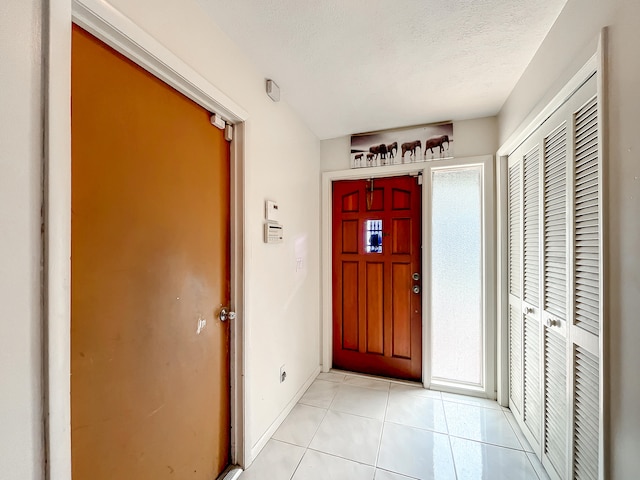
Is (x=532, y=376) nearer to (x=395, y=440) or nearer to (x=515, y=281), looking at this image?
(x=515, y=281)

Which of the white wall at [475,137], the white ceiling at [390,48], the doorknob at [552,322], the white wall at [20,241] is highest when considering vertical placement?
the white ceiling at [390,48]

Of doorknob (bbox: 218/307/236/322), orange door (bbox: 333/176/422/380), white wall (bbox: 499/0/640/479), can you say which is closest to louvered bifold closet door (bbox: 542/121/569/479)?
white wall (bbox: 499/0/640/479)

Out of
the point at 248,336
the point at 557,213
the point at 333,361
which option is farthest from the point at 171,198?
the point at 333,361

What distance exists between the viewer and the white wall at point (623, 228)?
0.83 meters

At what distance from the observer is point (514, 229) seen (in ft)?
6.48

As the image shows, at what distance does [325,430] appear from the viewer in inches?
72.4

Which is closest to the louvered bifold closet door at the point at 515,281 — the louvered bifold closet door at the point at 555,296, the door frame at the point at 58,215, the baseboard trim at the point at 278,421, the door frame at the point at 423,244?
the door frame at the point at 423,244

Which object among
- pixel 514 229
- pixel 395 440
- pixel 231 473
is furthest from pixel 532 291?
pixel 231 473

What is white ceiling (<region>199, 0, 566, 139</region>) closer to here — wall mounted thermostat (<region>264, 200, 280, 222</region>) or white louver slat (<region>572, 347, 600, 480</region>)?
wall mounted thermostat (<region>264, 200, 280, 222</region>)

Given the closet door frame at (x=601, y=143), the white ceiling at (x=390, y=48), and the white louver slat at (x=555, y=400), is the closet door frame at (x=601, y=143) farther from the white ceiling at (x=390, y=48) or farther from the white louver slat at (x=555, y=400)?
the white ceiling at (x=390, y=48)

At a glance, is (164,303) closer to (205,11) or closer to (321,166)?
(205,11)

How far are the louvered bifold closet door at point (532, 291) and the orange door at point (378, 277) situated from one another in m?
0.82

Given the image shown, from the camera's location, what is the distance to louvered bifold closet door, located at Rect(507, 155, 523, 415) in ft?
6.15

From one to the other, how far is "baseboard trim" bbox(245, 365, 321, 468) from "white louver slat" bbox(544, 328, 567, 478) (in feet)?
5.25
